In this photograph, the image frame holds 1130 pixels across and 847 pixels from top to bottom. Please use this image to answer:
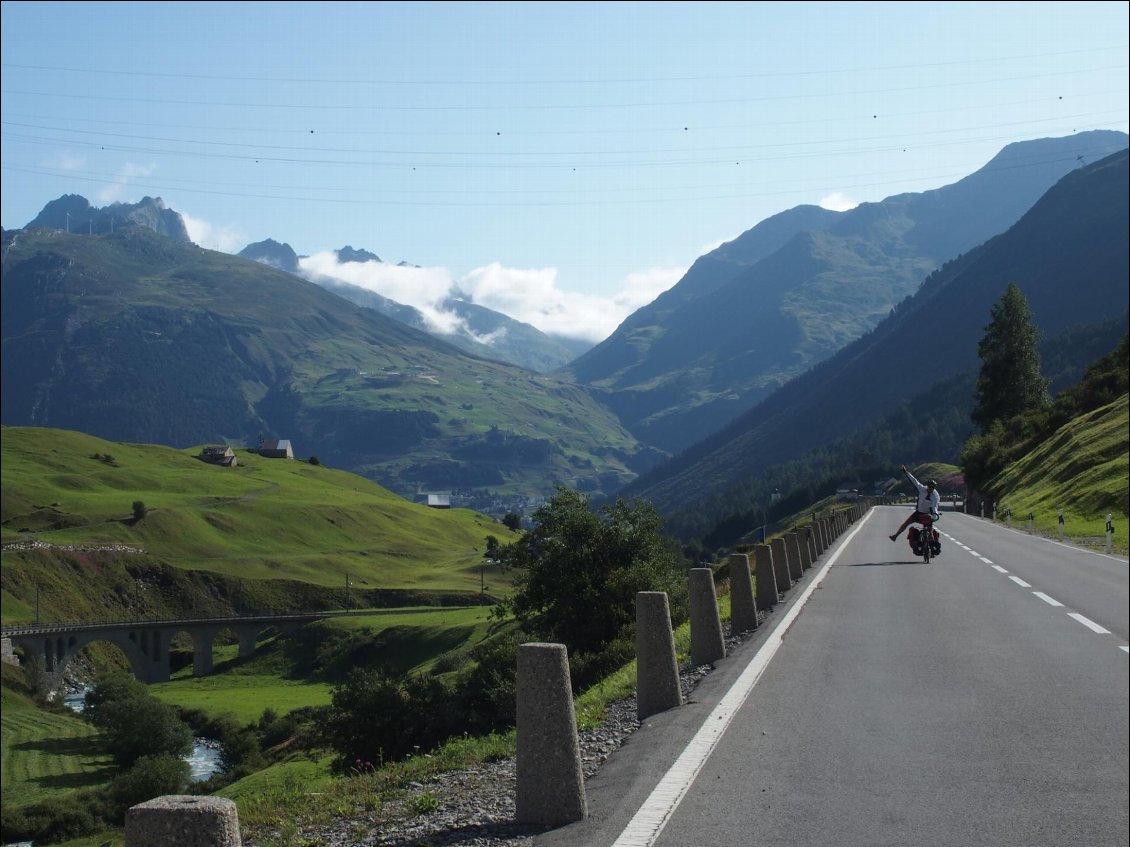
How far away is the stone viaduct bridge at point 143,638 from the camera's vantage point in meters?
115

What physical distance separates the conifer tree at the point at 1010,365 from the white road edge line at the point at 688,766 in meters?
93.7

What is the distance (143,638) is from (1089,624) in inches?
4932

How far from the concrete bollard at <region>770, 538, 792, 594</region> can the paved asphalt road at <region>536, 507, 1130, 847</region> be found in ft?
19.5

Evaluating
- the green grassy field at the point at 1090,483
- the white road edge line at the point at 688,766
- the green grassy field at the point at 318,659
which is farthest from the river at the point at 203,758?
the white road edge line at the point at 688,766

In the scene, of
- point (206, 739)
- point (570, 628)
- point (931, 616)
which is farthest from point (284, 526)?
point (931, 616)

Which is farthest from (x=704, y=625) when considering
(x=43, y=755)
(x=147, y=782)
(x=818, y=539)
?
(x=43, y=755)

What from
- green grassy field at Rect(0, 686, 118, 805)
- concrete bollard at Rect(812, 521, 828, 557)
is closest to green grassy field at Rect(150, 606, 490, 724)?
green grassy field at Rect(0, 686, 118, 805)

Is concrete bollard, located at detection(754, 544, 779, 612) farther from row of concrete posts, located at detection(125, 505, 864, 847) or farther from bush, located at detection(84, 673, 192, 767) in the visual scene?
bush, located at detection(84, 673, 192, 767)

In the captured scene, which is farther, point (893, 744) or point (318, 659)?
point (318, 659)

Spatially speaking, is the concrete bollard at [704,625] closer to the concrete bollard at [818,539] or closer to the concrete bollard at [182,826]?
the concrete bollard at [182,826]

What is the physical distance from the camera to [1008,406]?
100375mm

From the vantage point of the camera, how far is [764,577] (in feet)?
67.9

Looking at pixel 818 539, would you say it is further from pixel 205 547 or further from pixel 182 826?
pixel 205 547

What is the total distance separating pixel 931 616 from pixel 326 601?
135217mm
